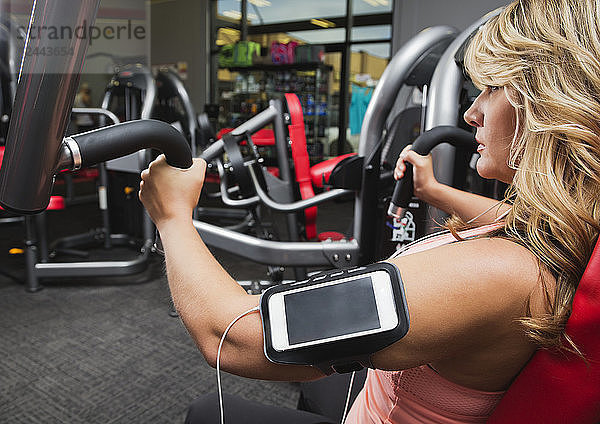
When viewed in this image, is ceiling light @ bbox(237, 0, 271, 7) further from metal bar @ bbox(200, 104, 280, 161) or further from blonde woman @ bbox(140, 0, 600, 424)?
blonde woman @ bbox(140, 0, 600, 424)

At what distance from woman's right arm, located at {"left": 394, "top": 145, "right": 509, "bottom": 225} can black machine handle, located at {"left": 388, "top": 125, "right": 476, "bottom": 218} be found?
0.02m

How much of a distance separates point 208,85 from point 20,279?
6.00 meters

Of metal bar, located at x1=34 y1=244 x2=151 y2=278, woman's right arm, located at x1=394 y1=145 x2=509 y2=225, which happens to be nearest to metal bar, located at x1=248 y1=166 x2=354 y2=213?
woman's right arm, located at x1=394 y1=145 x2=509 y2=225

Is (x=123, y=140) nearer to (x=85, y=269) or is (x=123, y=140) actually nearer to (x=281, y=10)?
(x=85, y=269)

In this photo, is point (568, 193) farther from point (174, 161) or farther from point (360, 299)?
point (174, 161)

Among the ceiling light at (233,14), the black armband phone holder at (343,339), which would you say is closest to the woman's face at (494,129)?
the black armband phone holder at (343,339)

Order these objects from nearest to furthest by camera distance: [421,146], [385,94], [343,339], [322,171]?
[343,339]
[421,146]
[385,94]
[322,171]

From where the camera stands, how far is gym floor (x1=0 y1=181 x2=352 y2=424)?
1937 millimetres

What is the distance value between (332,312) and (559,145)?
355 millimetres

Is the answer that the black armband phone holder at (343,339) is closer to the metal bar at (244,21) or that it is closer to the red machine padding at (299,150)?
the red machine padding at (299,150)

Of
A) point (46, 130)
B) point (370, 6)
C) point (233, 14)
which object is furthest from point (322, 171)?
point (233, 14)

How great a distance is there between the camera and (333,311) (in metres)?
0.56

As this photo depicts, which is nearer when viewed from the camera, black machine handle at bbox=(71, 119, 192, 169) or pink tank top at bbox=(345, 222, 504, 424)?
black machine handle at bbox=(71, 119, 192, 169)

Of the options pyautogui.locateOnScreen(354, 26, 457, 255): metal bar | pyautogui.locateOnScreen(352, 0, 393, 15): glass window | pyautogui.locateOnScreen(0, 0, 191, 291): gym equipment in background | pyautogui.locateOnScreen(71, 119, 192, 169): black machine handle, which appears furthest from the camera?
pyautogui.locateOnScreen(352, 0, 393, 15): glass window
